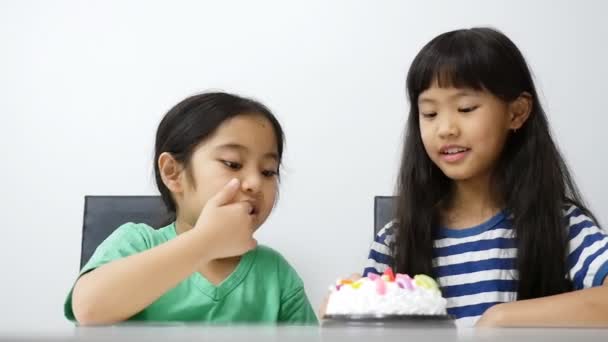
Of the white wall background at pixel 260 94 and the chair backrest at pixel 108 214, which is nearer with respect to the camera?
the chair backrest at pixel 108 214

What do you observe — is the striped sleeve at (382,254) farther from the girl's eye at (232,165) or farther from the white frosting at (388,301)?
the white frosting at (388,301)

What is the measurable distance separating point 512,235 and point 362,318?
0.62 metres

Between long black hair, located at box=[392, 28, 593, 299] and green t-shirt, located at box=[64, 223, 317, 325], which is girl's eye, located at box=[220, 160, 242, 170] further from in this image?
long black hair, located at box=[392, 28, 593, 299]

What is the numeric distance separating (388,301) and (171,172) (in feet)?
1.94

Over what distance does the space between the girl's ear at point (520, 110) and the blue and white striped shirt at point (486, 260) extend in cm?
16

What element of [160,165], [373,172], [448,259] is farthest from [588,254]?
[373,172]

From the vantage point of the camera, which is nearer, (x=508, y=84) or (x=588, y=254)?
(x=588, y=254)

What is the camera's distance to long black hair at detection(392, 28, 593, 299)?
1.18 m

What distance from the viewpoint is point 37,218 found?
2.31 m

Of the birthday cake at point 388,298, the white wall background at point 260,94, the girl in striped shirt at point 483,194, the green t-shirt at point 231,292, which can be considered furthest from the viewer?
the white wall background at point 260,94

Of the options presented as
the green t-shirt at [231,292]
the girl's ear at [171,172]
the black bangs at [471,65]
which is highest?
the black bangs at [471,65]

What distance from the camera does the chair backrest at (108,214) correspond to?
1663 millimetres

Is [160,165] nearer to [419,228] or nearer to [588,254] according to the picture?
[419,228]

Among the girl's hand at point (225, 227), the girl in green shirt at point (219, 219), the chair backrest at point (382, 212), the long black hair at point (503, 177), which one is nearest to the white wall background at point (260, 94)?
the chair backrest at point (382, 212)
